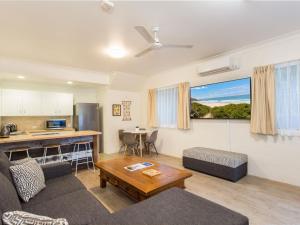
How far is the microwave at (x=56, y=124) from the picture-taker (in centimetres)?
554

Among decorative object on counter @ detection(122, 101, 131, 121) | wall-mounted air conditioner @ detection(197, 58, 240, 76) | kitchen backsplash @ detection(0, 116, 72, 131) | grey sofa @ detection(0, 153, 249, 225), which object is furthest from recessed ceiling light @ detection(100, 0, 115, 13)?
kitchen backsplash @ detection(0, 116, 72, 131)

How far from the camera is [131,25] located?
8.59 ft

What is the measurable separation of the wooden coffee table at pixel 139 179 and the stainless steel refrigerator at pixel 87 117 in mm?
2851

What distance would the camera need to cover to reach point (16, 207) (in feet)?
4.31

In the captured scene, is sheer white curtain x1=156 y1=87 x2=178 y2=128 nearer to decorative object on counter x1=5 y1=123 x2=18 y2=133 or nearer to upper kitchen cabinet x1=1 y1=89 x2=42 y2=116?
upper kitchen cabinet x1=1 y1=89 x2=42 y2=116

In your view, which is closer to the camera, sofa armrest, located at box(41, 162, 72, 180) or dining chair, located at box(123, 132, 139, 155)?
sofa armrest, located at box(41, 162, 72, 180)

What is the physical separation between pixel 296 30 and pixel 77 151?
5057 millimetres

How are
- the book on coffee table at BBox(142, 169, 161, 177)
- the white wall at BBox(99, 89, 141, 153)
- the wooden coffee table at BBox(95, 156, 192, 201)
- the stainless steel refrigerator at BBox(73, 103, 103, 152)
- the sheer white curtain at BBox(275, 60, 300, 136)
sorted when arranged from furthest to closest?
1. the white wall at BBox(99, 89, 141, 153)
2. the stainless steel refrigerator at BBox(73, 103, 103, 152)
3. the sheer white curtain at BBox(275, 60, 300, 136)
4. the book on coffee table at BBox(142, 169, 161, 177)
5. the wooden coffee table at BBox(95, 156, 192, 201)

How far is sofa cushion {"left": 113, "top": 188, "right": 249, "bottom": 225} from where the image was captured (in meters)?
1.35

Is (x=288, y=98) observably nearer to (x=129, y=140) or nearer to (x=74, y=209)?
(x=74, y=209)

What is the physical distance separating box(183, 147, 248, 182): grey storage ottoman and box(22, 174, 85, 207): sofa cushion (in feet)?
8.42

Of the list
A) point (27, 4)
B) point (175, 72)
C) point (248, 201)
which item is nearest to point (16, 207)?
point (27, 4)

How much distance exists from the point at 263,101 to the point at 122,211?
3.22 metres

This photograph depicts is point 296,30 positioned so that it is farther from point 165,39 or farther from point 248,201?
point 248,201
